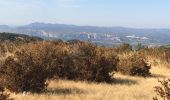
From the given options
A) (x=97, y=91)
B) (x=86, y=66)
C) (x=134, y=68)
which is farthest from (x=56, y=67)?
(x=134, y=68)

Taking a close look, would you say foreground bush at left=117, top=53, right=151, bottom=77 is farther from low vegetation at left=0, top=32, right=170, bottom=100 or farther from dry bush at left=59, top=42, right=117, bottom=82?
dry bush at left=59, top=42, right=117, bottom=82

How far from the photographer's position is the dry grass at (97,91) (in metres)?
10.0

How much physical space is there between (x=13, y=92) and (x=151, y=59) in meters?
11.8

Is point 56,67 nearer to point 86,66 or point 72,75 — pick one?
point 72,75

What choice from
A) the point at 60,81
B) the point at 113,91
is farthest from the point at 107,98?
the point at 60,81

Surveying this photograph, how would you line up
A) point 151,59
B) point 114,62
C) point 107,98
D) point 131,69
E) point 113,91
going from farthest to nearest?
point 151,59
point 131,69
point 114,62
point 113,91
point 107,98

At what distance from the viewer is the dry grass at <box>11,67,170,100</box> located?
10039mm

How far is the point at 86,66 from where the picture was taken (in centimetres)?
1320

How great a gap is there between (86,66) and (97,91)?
2127 millimetres

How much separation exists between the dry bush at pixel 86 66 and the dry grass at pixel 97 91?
0.50m

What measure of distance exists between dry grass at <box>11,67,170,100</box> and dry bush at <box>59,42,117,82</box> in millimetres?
503

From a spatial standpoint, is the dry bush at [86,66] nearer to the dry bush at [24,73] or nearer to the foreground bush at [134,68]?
the dry bush at [24,73]

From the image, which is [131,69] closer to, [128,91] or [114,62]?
[114,62]

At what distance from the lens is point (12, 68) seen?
1070cm
